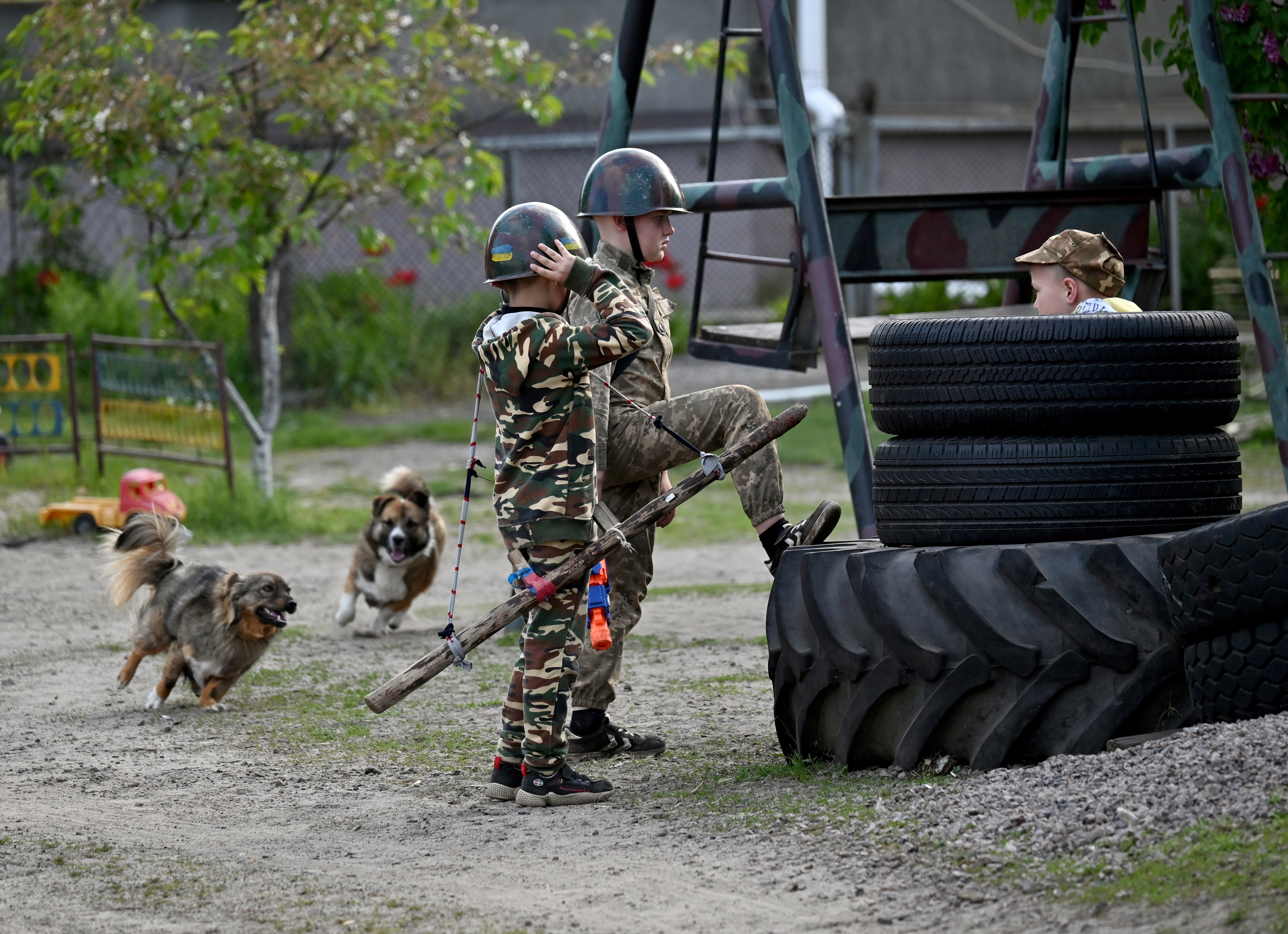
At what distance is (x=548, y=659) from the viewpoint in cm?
499

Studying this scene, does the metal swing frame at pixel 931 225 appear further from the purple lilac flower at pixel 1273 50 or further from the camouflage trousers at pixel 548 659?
the camouflage trousers at pixel 548 659

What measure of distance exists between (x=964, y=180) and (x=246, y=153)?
42.7ft

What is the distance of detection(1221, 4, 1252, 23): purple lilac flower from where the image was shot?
278 inches

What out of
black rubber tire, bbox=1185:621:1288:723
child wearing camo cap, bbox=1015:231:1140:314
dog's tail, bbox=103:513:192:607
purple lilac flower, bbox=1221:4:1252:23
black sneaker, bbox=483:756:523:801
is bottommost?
black sneaker, bbox=483:756:523:801

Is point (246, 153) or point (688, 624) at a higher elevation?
point (246, 153)

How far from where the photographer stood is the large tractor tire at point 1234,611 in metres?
4.10

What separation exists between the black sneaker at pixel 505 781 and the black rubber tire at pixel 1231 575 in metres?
2.13

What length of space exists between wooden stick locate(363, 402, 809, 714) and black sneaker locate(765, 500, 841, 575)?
0.53 m

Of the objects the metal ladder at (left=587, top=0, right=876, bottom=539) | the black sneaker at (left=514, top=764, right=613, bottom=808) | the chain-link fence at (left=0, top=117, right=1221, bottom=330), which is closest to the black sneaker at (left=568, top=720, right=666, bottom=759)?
the black sneaker at (left=514, top=764, right=613, bottom=808)

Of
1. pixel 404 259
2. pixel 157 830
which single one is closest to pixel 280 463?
pixel 404 259

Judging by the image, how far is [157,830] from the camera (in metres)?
4.88

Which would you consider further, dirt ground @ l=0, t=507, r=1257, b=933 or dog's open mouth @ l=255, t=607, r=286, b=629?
dog's open mouth @ l=255, t=607, r=286, b=629

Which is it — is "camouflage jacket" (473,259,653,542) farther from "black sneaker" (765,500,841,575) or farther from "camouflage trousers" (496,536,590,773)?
"black sneaker" (765,500,841,575)

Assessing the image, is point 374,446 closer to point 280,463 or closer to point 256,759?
point 280,463
